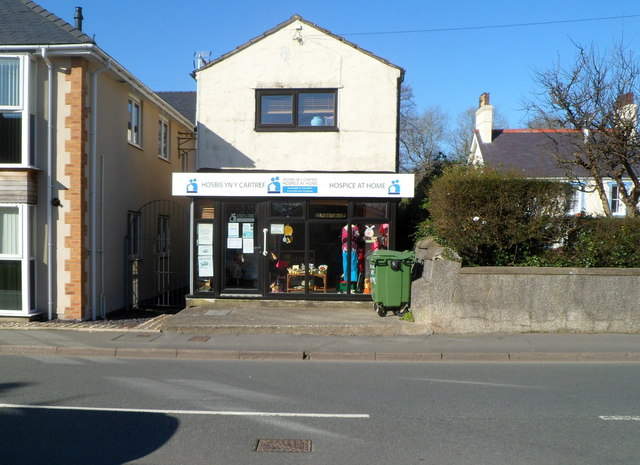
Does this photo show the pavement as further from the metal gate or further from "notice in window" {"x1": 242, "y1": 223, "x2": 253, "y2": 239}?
the metal gate

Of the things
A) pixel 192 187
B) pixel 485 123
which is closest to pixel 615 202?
pixel 485 123

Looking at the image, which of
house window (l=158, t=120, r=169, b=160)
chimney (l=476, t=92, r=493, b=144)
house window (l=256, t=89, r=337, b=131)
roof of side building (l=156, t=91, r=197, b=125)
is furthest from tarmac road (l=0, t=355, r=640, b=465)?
chimney (l=476, t=92, r=493, b=144)

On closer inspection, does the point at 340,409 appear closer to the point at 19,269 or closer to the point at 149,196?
the point at 19,269

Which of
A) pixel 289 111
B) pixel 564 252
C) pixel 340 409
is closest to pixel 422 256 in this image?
pixel 564 252

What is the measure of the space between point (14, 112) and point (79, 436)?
870 cm

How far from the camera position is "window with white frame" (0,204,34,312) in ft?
38.5

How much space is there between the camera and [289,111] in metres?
14.3

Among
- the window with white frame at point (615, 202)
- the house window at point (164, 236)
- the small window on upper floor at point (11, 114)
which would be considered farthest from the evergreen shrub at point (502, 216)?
the window with white frame at point (615, 202)

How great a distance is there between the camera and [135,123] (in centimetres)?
1570

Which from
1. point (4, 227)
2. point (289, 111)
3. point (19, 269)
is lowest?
point (19, 269)

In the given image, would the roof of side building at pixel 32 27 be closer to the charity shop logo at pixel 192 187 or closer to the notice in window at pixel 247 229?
the charity shop logo at pixel 192 187

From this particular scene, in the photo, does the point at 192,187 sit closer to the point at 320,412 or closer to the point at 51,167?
the point at 51,167

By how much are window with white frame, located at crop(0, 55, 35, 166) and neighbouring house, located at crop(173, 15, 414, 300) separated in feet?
10.6

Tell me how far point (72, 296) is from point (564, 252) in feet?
32.8
